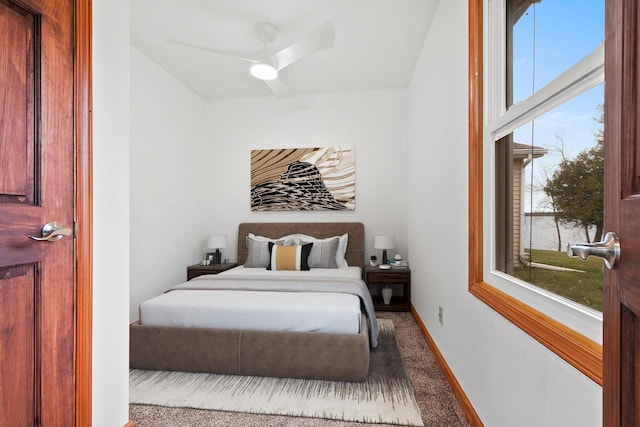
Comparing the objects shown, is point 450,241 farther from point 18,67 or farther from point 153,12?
point 153,12

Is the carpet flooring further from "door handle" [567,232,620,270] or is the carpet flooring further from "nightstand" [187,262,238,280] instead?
"nightstand" [187,262,238,280]

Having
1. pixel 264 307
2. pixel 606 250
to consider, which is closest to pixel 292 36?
pixel 264 307

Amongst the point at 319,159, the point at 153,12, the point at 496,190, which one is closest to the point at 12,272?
the point at 496,190

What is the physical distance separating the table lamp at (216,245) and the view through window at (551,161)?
3314 millimetres

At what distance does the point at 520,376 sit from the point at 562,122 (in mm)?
942

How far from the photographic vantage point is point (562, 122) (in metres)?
1.11

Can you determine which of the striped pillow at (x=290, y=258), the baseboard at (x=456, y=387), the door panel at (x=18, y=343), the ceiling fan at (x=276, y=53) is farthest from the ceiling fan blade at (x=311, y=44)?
the baseboard at (x=456, y=387)

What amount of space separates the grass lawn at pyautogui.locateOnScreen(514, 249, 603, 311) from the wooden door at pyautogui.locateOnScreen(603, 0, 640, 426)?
0.44 meters

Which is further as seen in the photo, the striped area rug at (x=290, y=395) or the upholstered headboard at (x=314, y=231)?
the upholstered headboard at (x=314, y=231)

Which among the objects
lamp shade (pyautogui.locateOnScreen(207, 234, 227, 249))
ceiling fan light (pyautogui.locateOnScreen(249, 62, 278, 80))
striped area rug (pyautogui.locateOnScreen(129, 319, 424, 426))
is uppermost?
ceiling fan light (pyautogui.locateOnScreen(249, 62, 278, 80))

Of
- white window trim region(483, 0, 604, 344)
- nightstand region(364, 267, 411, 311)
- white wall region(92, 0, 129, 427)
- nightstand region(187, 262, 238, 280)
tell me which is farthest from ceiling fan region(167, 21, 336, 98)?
nightstand region(364, 267, 411, 311)

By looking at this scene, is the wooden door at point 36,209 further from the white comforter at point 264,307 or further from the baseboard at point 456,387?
the baseboard at point 456,387

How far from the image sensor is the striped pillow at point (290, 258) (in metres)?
3.57

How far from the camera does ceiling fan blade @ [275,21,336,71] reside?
2.34m
